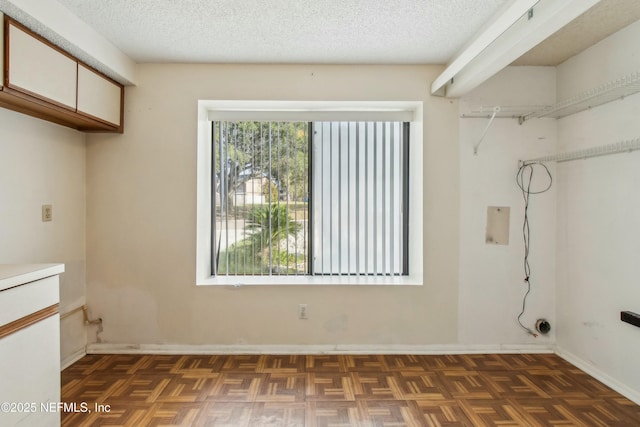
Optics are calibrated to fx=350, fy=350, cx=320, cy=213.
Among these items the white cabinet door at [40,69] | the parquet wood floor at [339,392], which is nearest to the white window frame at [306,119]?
the parquet wood floor at [339,392]

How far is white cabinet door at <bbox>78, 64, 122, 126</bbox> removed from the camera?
2480 mm

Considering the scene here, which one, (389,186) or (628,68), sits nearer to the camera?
(628,68)

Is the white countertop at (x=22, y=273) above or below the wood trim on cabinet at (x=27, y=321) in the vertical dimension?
above

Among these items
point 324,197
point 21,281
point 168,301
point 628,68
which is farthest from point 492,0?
point 168,301

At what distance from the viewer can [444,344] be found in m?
3.05

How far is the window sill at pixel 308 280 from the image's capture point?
121 inches

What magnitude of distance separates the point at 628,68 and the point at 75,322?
15.0ft

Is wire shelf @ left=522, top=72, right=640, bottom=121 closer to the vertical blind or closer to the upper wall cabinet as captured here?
the vertical blind

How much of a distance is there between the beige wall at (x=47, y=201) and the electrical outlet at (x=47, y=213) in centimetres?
3

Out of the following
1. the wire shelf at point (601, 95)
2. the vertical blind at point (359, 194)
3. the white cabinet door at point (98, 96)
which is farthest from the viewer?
the vertical blind at point (359, 194)

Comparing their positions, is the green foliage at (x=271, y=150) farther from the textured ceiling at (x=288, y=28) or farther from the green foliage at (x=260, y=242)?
the textured ceiling at (x=288, y=28)

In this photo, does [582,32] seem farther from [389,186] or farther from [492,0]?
[389,186]

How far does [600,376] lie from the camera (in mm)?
2596

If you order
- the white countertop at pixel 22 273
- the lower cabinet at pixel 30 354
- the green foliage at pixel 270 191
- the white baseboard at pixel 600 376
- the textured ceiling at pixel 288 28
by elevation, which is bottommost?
the white baseboard at pixel 600 376
